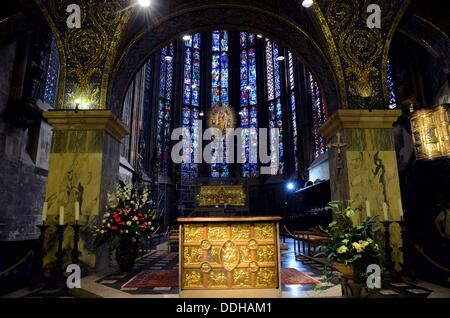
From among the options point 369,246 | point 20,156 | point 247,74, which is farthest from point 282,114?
point 369,246

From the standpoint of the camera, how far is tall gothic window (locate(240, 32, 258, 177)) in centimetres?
2077

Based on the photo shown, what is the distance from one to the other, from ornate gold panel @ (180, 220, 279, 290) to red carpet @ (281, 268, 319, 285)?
1.04 metres

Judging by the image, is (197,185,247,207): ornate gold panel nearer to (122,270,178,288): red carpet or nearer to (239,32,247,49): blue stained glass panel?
(122,270,178,288): red carpet

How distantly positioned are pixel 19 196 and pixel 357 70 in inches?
372

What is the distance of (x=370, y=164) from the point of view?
250 inches

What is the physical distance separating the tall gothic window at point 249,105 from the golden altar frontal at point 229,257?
1600cm

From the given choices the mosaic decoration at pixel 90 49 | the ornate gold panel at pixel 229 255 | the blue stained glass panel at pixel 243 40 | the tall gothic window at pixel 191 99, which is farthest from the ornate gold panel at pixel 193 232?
the blue stained glass panel at pixel 243 40

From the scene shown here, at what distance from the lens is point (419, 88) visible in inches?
371

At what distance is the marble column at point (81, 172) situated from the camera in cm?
602

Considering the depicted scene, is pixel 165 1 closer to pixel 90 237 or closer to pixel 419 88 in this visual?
pixel 90 237

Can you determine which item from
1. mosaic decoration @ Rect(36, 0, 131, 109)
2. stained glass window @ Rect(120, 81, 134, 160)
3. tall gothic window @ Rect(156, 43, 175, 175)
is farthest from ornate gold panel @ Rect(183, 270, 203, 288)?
tall gothic window @ Rect(156, 43, 175, 175)

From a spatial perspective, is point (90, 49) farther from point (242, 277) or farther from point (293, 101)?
point (293, 101)

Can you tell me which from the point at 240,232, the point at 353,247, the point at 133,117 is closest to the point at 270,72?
the point at 133,117

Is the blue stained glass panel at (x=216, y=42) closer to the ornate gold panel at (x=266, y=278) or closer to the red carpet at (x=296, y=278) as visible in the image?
the red carpet at (x=296, y=278)
